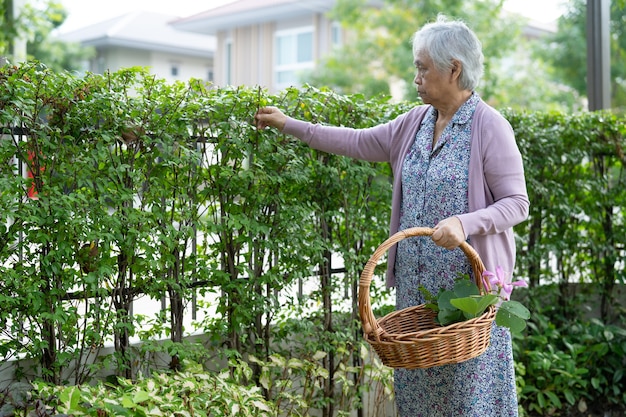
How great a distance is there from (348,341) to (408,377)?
71 cm

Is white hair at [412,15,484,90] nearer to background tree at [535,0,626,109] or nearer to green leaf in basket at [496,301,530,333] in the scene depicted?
green leaf in basket at [496,301,530,333]

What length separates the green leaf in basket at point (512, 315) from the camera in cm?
251

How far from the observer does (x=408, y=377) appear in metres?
2.88

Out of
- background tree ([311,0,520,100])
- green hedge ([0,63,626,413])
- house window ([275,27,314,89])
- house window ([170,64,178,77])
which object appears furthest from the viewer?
house window ([170,64,178,77])

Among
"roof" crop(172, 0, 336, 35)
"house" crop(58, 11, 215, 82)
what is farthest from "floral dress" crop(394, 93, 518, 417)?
"house" crop(58, 11, 215, 82)

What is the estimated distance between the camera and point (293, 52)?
20203 mm

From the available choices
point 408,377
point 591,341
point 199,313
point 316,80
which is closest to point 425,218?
point 408,377

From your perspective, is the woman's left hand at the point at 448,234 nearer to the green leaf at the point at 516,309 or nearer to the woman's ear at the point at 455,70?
the green leaf at the point at 516,309

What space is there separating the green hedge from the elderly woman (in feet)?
1.92

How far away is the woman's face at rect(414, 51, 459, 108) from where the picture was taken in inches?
106

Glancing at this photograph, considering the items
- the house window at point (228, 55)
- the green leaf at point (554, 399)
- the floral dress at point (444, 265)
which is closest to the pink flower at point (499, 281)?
the floral dress at point (444, 265)

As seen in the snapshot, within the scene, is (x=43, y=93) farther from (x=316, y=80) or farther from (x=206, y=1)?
(x=206, y=1)

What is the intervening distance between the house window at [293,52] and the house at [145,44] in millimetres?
2415

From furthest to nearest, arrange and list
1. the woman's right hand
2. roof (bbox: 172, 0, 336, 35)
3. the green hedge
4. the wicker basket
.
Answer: roof (bbox: 172, 0, 336, 35), the woman's right hand, the green hedge, the wicker basket
